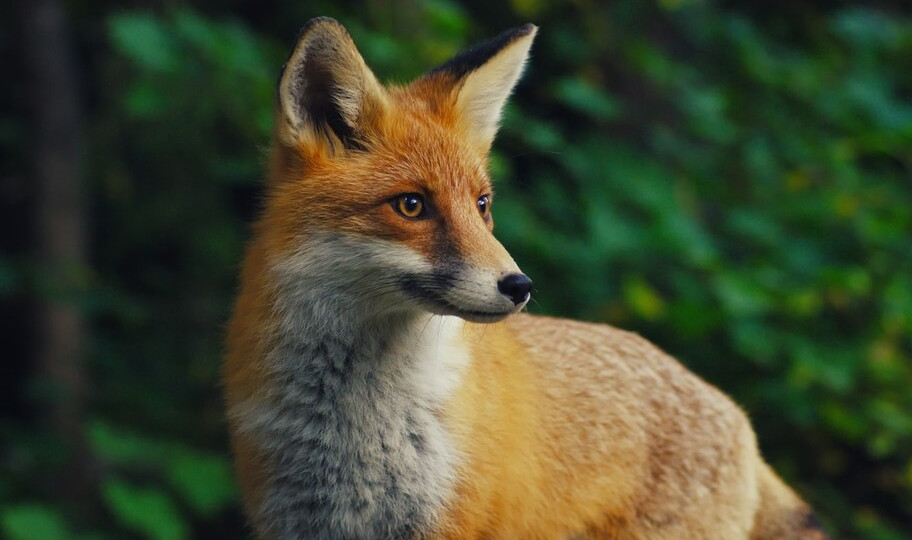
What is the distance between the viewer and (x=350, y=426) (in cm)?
259

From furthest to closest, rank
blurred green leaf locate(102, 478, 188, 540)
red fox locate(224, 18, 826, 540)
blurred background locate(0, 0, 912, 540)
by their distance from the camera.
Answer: blurred background locate(0, 0, 912, 540)
blurred green leaf locate(102, 478, 188, 540)
red fox locate(224, 18, 826, 540)

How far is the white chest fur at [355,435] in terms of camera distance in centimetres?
255

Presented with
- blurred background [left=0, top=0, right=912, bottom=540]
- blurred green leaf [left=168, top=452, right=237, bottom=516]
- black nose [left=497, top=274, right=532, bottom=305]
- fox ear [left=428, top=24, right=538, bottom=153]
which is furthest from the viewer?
blurred background [left=0, top=0, right=912, bottom=540]

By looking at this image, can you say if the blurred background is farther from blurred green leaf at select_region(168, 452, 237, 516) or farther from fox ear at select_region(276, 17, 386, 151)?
fox ear at select_region(276, 17, 386, 151)

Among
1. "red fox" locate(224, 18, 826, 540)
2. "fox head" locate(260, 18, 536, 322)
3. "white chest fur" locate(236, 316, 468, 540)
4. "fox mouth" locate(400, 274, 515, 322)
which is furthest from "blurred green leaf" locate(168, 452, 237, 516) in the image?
"fox mouth" locate(400, 274, 515, 322)

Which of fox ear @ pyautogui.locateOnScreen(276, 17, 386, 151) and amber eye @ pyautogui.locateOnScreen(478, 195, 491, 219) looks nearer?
fox ear @ pyautogui.locateOnScreen(276, 17, 386, 151)

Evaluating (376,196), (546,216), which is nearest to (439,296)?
(376,196)

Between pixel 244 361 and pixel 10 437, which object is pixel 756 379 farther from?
pixel 10 437

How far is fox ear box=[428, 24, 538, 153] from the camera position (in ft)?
9.35

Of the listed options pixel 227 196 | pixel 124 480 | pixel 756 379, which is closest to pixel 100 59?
pixel 227 196

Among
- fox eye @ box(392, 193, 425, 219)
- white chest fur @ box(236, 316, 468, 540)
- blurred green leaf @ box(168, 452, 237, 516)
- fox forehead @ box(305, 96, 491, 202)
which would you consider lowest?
blurred green leaf @ box(168, 452, 237, 516)

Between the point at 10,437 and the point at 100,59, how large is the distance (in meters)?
2.42

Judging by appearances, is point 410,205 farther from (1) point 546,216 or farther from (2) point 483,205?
(1) point 546,216

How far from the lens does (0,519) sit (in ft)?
15.3
